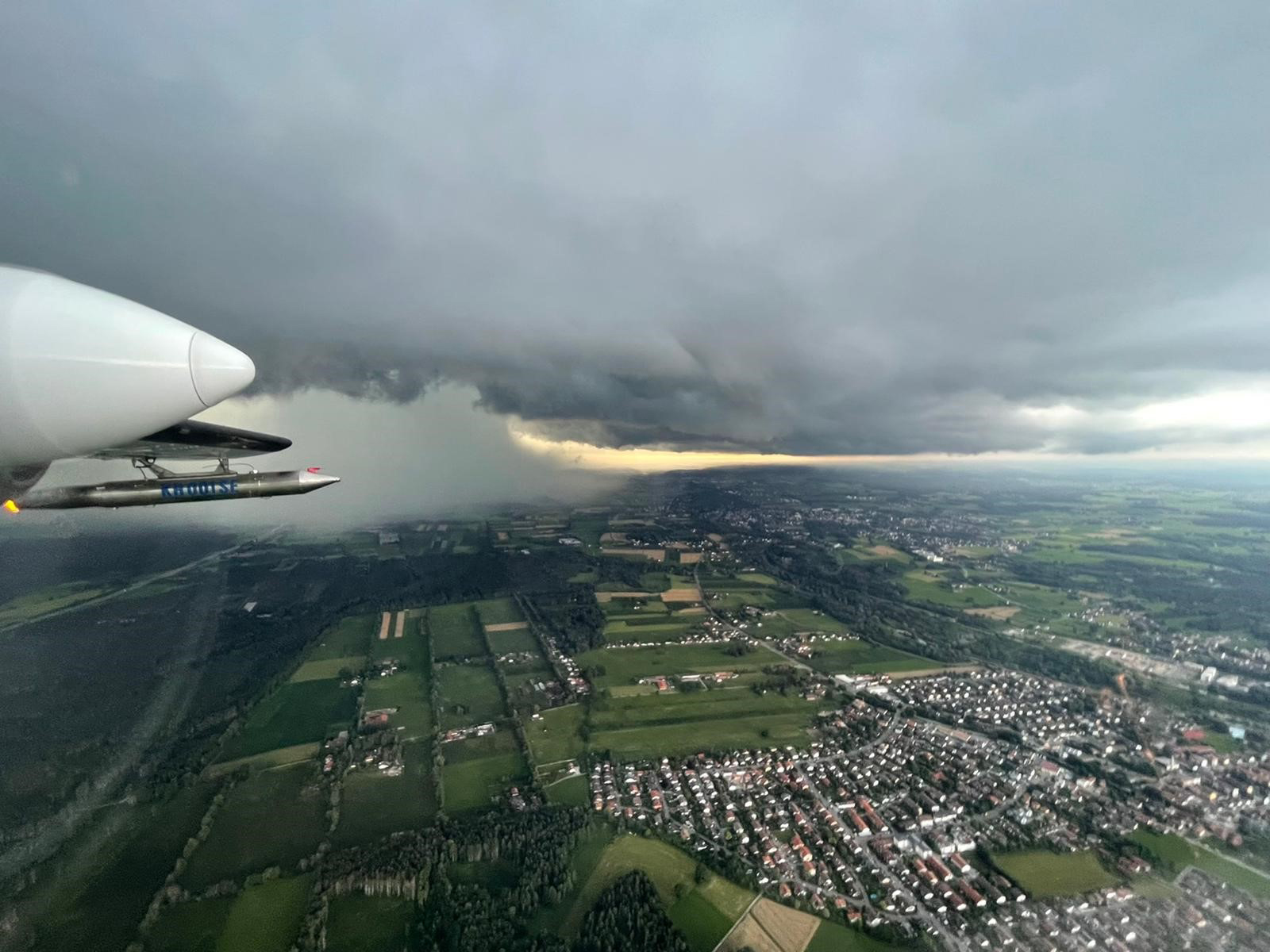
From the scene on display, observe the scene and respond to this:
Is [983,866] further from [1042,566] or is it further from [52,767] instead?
[1042,566]

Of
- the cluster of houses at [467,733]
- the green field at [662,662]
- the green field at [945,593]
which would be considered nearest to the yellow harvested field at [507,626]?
the green field at [662,662]

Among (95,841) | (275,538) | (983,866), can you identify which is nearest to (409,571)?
(275,538)

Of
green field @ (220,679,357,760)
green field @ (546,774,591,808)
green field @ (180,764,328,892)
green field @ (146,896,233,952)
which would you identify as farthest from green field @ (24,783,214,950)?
→ green field @ (546,774,591,808)

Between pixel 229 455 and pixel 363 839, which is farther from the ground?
pixel 229 455

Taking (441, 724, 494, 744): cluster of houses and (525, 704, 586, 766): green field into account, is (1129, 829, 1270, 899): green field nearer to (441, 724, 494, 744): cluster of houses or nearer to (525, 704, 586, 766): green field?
(525, 704, 586, 766): green field

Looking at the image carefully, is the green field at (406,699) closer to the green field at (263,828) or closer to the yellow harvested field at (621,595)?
the green field at (263,828)

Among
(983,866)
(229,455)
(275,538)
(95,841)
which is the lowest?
(983,866)
